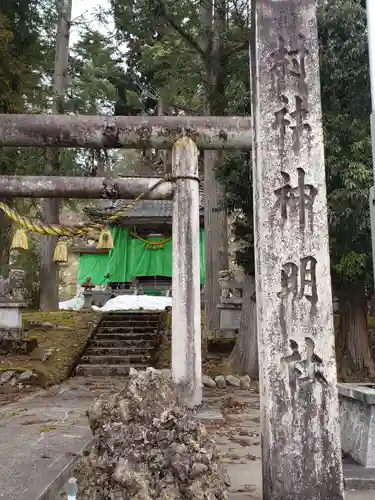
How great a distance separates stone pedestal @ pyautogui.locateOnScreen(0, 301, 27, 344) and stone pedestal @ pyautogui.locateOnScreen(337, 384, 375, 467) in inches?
345

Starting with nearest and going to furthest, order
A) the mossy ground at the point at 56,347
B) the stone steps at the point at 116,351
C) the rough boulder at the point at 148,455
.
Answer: the rough boulder at the point at 148,455
the mossy ground at the point at 56,347
the stone steps at the point at 116,351

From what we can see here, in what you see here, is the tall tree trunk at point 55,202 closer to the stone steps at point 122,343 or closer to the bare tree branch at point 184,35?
the stone steps at point 122,343

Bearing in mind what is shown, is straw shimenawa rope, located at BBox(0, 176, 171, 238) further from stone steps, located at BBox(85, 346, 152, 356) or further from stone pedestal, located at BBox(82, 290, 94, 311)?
stone pedestal, located at BBox(82, 290, 94, 311)

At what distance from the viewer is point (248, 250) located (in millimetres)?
10023

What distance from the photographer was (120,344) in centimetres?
1355

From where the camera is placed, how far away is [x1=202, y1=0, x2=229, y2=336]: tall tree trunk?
479 inches

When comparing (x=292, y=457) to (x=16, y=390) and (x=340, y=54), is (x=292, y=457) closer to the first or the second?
(x=16, y=390)

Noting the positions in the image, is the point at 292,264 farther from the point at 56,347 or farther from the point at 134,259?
the point at 134,259

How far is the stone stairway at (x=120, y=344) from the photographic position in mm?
11945

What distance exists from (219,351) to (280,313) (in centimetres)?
863

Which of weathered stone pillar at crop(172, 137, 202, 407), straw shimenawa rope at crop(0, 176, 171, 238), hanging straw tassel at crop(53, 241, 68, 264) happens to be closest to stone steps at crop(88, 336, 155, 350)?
hanging straw tassel at crop(53, 241, 68, 264)

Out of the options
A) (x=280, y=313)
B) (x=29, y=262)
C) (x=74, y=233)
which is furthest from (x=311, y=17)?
(x=29, y=262)

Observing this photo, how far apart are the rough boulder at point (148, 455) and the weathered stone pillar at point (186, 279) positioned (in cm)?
403

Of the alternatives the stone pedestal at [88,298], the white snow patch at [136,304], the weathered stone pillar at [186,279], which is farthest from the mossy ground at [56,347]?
the stone pedestal at [88,298]
